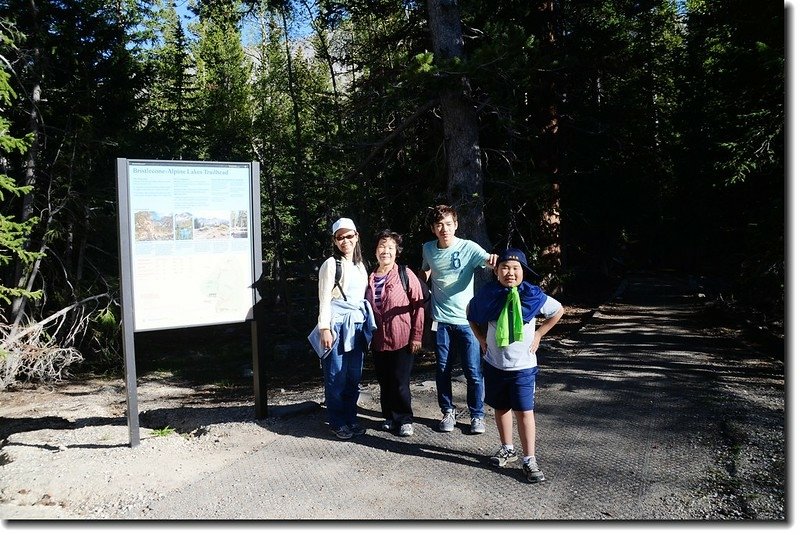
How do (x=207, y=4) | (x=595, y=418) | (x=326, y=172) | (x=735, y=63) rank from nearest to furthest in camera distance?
(x=595, y=418) < (x=735, y=63) < (x=207, y=4) < (x=326, y=172)

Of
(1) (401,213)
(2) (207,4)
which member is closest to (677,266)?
(1) (401,213)

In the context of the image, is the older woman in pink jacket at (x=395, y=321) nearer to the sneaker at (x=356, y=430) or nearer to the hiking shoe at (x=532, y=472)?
the sneaker at (x=356, y=430)

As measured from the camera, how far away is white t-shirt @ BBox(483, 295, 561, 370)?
4.30 m

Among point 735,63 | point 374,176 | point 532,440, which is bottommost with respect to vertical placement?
point 532,440

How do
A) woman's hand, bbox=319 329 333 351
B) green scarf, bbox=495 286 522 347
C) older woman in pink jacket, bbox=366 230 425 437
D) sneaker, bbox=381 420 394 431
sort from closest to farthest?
green scarf, bbox=495 286 522 347 → woman's hand, bbox=319 329 333 351 → older woman in pink jacket, bbox=366 230 425 437 → sneaker, bbox=381 420 394 431

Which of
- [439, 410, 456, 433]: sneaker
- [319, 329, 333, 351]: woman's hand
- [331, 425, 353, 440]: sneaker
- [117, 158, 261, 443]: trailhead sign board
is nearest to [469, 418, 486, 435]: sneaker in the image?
[439, 410, 456, 433]: sneaker

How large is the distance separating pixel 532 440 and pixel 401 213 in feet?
30.9

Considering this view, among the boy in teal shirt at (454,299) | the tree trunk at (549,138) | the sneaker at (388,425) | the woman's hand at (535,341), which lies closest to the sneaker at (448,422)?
the boy in teal shirt at (454,299)

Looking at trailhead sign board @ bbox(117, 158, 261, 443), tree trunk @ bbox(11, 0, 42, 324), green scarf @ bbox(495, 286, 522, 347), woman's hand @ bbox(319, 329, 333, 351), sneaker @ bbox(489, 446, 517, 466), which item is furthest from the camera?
tree trunk @ bbox(11, 0, 42, 324)

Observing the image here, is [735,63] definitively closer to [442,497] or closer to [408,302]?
[408,302]

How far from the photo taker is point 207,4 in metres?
12.0

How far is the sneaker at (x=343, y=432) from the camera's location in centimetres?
541

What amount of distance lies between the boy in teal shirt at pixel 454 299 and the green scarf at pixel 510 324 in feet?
3.04

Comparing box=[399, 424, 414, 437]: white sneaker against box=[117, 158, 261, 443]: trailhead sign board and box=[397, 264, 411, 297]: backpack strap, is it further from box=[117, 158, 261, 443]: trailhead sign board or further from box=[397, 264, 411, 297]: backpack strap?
box=[117, 158, 261, 443]: trailhead sign board
